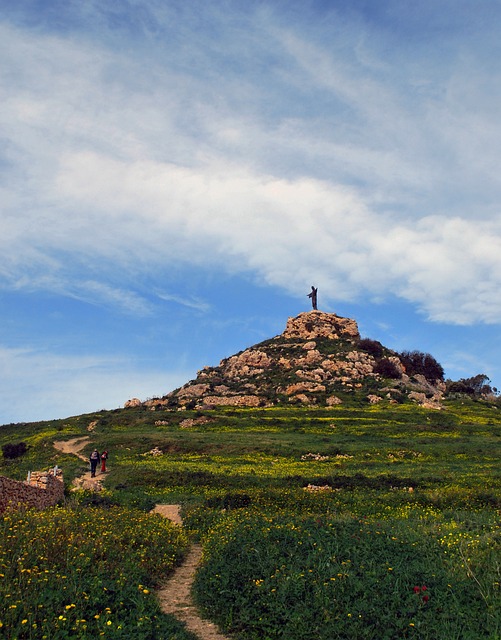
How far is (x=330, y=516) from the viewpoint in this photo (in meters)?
17.8

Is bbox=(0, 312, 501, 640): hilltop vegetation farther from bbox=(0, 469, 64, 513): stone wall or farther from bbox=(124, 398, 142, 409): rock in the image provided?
bbox=(124, 398, 142, 409): rock

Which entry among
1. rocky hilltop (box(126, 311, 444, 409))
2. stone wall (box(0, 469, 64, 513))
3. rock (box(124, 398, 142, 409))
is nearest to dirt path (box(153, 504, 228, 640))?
stone wall (box(0, 469, 64, 513))

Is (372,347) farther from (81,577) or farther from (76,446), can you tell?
(81,577)

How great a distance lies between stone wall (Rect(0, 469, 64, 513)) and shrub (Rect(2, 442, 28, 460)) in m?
34.7

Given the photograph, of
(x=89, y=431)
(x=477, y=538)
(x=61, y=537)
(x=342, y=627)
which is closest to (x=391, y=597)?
(x=342, y=627)

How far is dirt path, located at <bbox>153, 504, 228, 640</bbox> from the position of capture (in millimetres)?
9951

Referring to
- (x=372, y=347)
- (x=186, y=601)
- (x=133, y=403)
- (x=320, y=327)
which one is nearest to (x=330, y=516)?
(x=186, y=601)

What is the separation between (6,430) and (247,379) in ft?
164

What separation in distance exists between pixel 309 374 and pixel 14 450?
63290 millimetres

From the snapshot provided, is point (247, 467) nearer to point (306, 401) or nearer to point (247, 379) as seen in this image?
point (306, 401)

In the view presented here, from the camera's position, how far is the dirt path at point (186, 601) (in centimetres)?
995

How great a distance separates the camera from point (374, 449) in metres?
48.4

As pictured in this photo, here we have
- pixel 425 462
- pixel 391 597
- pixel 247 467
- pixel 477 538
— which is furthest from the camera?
pixel 425 462

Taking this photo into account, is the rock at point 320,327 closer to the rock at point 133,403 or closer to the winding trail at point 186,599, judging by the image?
the rock at point 133,403
